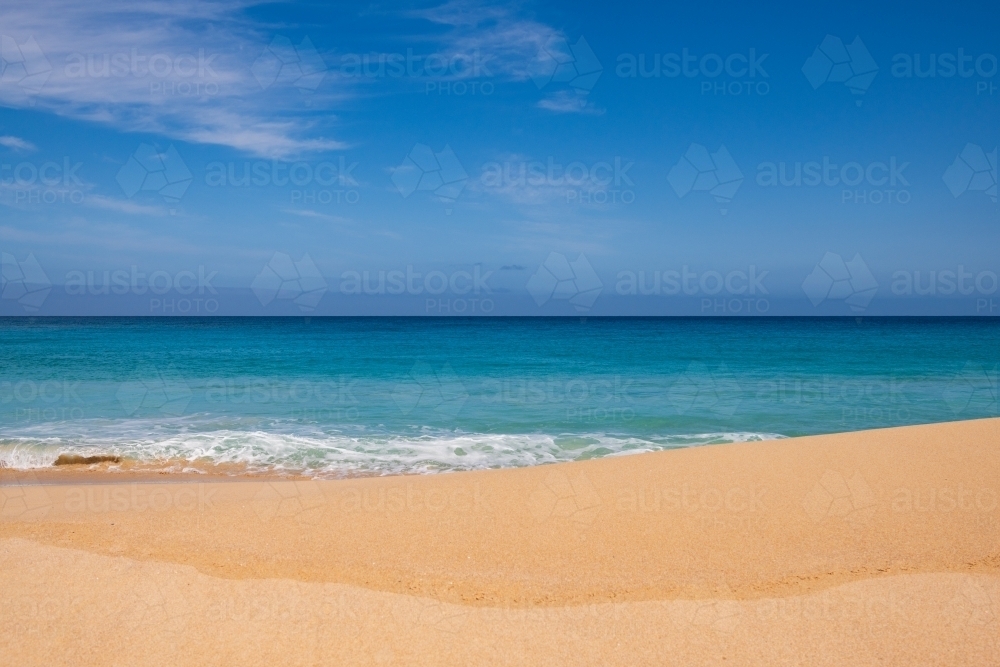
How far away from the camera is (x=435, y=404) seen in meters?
14.5

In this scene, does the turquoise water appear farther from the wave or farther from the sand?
the sand

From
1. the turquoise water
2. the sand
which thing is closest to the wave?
the turquoise water

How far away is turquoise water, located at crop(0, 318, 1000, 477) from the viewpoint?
32.0ft

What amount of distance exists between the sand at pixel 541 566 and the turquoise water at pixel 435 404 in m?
2.74

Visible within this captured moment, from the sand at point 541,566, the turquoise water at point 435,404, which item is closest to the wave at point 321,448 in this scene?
the turquoise water at point 435,404

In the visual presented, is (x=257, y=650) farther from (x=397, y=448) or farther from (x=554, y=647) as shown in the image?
(x=397, y=448)

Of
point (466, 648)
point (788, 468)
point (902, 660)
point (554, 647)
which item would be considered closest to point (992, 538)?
point (788, 468)

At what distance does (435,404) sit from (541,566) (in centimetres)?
1027

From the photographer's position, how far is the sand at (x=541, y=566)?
127 inches

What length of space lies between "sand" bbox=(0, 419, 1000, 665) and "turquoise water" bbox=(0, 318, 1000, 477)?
2.74 m

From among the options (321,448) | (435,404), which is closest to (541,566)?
(321,448)

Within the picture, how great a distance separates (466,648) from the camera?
3230 mm

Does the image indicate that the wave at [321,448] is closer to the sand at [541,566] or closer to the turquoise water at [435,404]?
the turquoise water at [435,404]

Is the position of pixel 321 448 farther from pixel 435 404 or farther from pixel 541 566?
pixel 541 566
